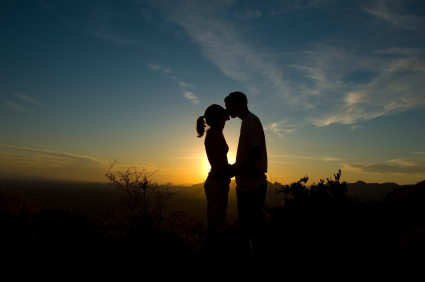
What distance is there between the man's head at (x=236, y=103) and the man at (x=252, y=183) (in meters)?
0.17

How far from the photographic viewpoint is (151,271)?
346 cm

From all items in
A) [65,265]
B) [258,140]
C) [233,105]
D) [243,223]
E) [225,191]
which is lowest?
[65,265]

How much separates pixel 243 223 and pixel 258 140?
3.07 ft

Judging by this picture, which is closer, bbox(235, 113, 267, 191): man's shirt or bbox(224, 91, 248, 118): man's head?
bbox(235, 113, 267, 191): man's shirt

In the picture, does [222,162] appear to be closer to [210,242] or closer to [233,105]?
[233,105]

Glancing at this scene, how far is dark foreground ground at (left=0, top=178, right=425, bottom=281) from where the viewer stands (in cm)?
317

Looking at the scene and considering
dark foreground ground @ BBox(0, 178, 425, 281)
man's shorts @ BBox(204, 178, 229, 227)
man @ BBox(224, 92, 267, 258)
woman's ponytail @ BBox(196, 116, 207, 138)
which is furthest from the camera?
woman's ponytail @ BBox(196, 116, 207, 138)

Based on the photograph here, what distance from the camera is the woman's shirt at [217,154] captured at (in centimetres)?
319

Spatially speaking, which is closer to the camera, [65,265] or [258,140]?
[258,140]

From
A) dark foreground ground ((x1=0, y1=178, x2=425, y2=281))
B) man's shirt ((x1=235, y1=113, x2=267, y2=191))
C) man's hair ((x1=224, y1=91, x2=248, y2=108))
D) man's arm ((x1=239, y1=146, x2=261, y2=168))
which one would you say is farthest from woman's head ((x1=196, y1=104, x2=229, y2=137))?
dark foreground ground ((x1=0, y1=178, x2=425, y2=281))

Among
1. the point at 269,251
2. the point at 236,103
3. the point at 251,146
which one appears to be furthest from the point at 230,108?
the point at 269,251

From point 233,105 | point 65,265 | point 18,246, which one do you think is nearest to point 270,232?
point 233,105

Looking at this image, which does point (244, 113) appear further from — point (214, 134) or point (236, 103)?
point (214, 134)

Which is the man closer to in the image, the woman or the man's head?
the man's head
